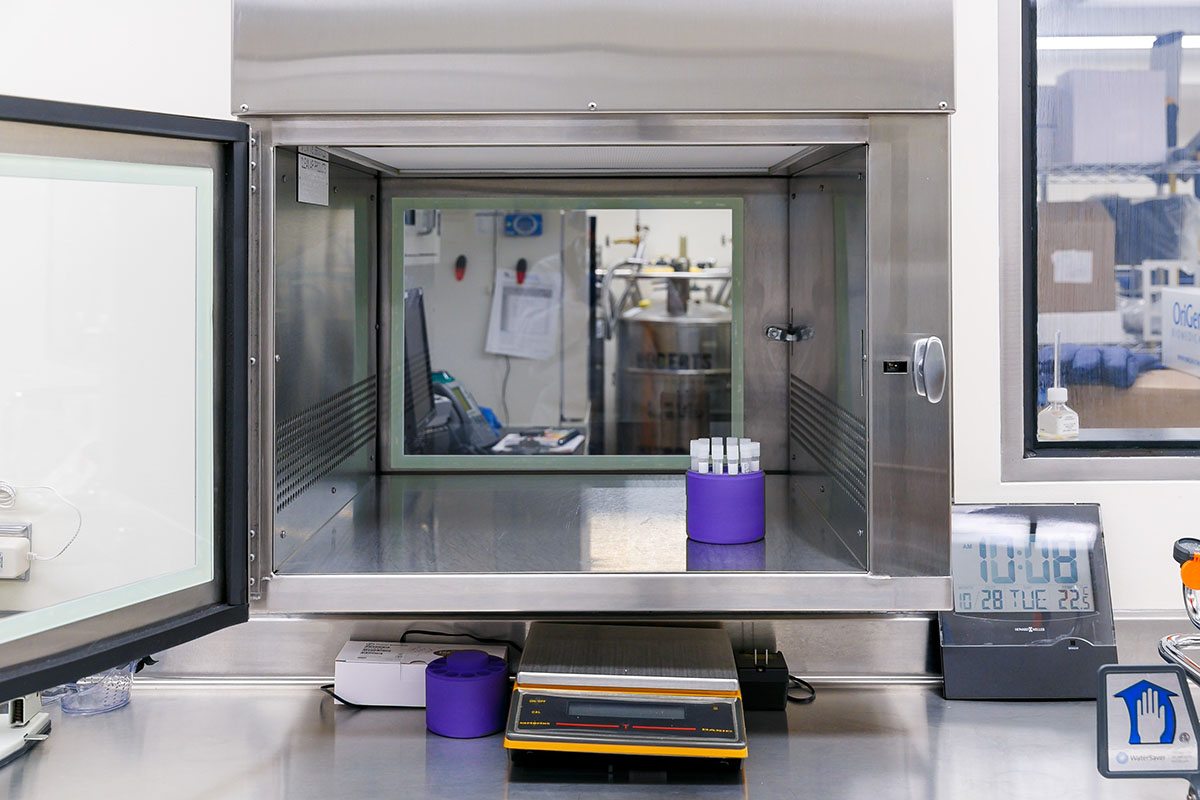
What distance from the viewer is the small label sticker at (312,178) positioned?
4.52ft

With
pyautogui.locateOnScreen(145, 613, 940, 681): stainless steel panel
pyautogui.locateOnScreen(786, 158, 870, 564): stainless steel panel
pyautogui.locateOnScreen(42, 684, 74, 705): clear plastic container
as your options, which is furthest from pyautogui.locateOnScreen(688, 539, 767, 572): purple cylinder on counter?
pyautogui.locateOnScreen(42, 684, 74, 705): clear plastic container

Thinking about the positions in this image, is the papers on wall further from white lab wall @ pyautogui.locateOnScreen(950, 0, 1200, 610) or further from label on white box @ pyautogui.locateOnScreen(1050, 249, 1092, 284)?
label on white box @ pyautogui.locateOnScreen(1050, 249, 1092, 284)

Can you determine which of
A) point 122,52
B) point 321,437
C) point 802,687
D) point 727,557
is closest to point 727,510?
point 727,557

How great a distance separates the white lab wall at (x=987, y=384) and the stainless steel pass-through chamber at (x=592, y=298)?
0.24 meters

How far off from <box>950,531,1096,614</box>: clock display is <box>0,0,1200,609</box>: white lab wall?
8cm

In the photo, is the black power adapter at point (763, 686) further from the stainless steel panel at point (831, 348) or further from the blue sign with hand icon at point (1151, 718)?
the blue sign with hand icon at point (1151, 718)

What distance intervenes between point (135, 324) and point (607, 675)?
2.28 feet

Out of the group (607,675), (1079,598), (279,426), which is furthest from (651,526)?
(1079,598)

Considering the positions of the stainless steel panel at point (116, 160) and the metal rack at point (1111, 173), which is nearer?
the stainless steel panel at point (116, 160)

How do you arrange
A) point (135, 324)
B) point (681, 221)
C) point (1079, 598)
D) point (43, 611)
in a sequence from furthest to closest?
point (681, 221) → point (1079, 598) → point (135, 324) → point (43, 611)

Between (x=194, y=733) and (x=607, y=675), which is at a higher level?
(x=607, y=675)

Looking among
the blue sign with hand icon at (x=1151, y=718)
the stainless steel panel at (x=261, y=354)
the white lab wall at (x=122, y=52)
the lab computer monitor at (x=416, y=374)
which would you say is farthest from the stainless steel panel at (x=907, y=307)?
the white lab wall at (x=122, y=52)

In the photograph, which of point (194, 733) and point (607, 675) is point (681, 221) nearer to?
point (607, 675)

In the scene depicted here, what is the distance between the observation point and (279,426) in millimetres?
1311
